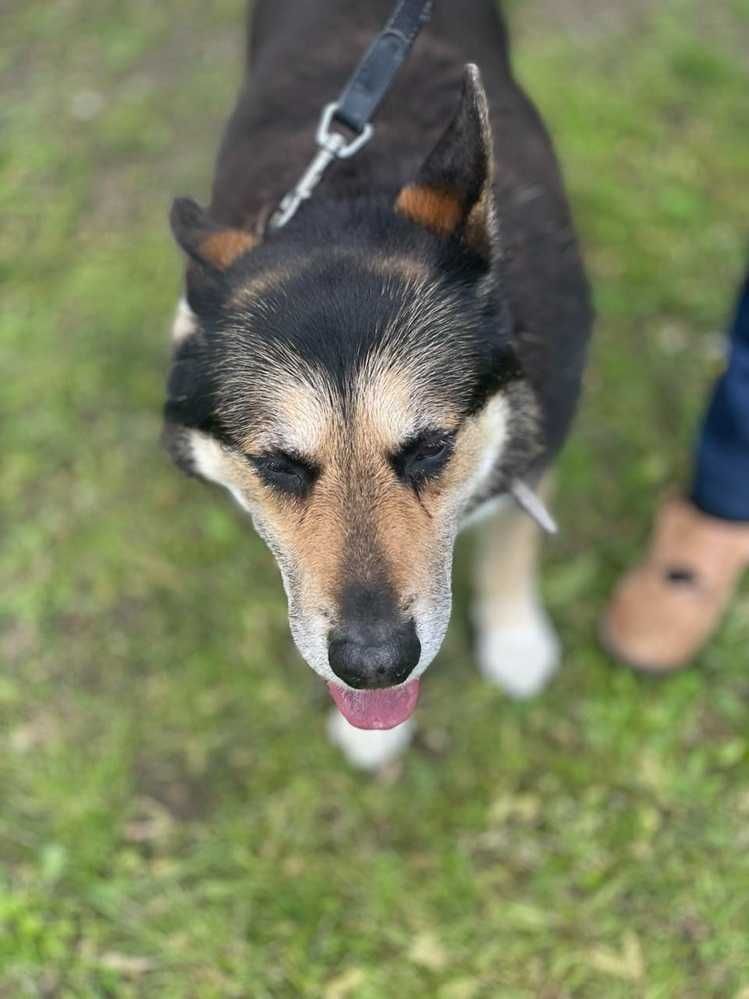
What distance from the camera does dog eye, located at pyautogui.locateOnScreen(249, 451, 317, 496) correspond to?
2.14 metres

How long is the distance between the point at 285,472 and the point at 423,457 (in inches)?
12.6

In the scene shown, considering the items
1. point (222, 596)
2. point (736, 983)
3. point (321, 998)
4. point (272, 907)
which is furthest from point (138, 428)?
point (736, 983)

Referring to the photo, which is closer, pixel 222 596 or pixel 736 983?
pixel 736 983

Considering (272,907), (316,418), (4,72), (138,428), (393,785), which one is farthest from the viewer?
(4,72)

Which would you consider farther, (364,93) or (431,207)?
(364,93)

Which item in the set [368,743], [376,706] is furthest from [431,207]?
[368,743]

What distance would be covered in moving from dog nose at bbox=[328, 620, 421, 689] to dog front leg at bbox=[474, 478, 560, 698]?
3.84ft

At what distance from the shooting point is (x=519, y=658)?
3.34 meters

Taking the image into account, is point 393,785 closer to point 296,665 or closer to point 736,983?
point 296,665

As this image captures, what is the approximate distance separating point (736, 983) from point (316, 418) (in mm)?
2069

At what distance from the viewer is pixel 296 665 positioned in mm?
3467

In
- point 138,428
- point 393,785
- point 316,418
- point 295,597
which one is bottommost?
point 393,785

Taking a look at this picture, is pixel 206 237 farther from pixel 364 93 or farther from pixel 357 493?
pixel 357 493

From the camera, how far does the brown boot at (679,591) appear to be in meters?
3.21
